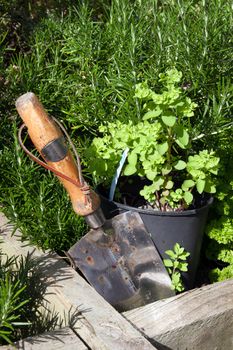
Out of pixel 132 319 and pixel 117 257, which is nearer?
pixel 132 319

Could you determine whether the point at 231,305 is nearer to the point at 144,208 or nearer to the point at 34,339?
the point at 144,208

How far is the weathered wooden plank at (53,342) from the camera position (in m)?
2.26

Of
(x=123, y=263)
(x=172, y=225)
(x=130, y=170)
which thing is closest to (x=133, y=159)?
(x=130, y=170)

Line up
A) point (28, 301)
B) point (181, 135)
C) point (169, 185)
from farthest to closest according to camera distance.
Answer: point (169, 185)
point (181, 135)
point (28, 301)

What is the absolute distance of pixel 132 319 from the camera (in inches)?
101

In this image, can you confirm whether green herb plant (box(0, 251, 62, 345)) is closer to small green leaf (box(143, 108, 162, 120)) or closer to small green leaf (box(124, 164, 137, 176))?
small green leaf (box(124, 164, 137, 176))

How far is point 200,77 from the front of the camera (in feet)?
9.82

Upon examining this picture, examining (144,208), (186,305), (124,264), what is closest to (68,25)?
(144,208)

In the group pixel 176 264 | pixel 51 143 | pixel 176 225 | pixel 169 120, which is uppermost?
pixel 51 143

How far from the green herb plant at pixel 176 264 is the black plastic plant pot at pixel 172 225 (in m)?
0.04

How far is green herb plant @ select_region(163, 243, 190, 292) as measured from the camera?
108 inches

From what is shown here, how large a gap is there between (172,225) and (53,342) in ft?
2.41

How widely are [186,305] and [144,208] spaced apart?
1.59 ft

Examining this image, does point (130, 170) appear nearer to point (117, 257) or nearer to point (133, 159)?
point (133, 159)
